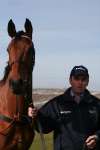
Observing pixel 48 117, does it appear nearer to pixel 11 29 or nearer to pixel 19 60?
pixel 19 60

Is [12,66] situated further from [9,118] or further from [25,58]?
[9,118]

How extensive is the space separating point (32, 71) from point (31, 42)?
1.63 ft

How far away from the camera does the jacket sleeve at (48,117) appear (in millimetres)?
7980

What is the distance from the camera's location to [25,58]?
8500 mm

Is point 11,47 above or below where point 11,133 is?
above

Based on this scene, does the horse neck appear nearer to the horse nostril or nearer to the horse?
the horse

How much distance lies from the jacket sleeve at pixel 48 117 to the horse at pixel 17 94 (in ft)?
1.34

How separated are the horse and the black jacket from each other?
0.62 m

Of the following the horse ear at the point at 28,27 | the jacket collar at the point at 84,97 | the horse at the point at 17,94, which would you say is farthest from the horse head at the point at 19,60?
the jacket collar at the point at 84,97

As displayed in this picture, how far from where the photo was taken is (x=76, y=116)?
7.86 m

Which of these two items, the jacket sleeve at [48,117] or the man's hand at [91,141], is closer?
the man's hand at [91,141]

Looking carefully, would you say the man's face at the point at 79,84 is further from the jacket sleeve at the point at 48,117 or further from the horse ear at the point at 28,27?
the horse ear at the point at 28,27

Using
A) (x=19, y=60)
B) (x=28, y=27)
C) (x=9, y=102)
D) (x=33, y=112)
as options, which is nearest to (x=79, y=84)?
(x=33, y=112)

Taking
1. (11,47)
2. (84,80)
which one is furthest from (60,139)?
(11,47)
